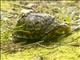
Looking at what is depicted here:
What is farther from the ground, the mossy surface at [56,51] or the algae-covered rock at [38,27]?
the algae-covered rock at [38,27]

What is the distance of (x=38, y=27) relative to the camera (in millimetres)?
2668

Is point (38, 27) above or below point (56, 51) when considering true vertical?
above

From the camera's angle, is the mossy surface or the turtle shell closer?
the mossy surface

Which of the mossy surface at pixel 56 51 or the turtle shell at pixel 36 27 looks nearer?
the mossy surface at pixel 56 51

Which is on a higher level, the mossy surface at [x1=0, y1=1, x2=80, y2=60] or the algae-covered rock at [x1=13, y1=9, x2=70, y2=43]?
the algae-covered rock at [x1=13, y1=9, x2=70, y2=43]

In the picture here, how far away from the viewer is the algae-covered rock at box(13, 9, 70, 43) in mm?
2652

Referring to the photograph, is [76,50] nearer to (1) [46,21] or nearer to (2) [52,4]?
(1) [46,21]

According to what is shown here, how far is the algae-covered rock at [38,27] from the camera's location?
2652 mm

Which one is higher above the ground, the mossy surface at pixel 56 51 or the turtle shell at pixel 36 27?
the turtle shell at pixel 36 27

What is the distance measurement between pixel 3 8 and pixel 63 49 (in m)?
2.49

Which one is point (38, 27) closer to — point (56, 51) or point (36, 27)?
point (36, 27)

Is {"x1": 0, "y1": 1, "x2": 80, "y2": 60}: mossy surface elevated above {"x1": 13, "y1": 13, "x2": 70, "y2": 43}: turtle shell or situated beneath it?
situated beneath

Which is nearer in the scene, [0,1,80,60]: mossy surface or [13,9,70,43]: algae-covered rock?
[0,1,80,60]: mossy surface

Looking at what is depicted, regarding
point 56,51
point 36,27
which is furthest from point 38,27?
point 56,51
